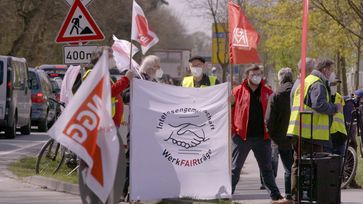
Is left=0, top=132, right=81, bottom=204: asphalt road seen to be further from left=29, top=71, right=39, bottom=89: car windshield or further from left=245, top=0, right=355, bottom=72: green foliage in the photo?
left=245, top=0, right=355, bottom=72: green foliage

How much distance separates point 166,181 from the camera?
1201 cm

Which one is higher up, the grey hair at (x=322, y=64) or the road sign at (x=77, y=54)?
the road sign at (x=77, y=54)

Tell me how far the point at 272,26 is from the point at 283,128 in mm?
29667

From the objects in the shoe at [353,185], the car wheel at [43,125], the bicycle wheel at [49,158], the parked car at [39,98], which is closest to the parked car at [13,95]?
the parked car at [39,98]

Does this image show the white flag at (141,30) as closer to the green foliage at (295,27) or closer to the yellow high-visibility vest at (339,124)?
the yellow high-visibility vest at (339,124)

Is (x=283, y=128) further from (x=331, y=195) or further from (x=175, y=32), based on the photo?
(x=175, y=32)

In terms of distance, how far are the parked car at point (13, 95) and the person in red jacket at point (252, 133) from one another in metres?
14.4

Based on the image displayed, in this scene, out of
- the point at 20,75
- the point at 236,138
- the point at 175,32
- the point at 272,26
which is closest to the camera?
the point at 236,138

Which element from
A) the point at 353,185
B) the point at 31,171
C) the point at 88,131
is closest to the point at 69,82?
the point at 31,171

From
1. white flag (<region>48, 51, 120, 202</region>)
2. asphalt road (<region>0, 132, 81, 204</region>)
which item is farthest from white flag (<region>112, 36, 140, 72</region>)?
white flag (<region>48, 51, 120, 202</region>)

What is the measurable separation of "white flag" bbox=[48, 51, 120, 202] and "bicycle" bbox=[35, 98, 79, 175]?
24.2 feet

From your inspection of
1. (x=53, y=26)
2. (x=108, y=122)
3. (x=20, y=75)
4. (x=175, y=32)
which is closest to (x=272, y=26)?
(x=53, y=26)

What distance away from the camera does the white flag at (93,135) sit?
26.5ft

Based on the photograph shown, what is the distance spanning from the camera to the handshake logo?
1201cm
